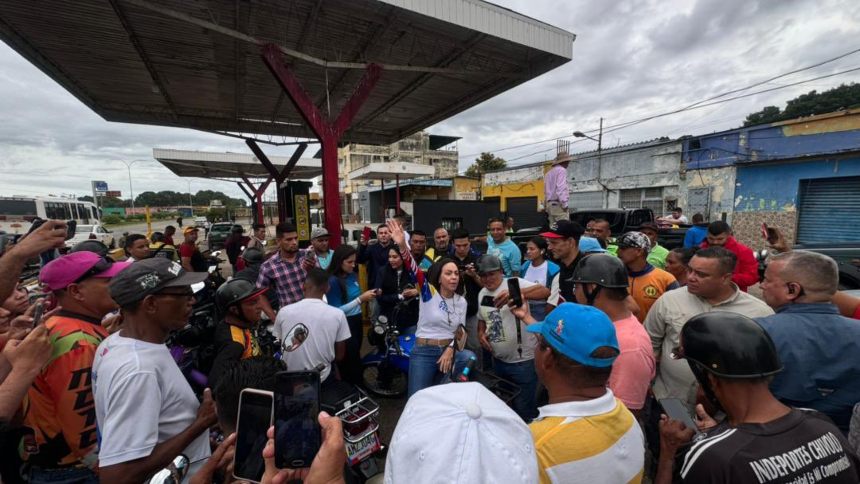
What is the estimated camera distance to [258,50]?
6.70 metres

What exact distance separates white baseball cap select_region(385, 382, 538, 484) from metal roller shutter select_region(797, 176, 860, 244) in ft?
65.5

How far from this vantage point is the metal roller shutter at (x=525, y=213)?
1338cm

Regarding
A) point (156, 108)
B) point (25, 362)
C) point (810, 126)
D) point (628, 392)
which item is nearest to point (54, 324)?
point (25, 362)

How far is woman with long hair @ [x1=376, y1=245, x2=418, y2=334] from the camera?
4.38 m

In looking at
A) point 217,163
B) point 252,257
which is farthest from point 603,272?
point 217,163

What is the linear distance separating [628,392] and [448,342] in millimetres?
1657

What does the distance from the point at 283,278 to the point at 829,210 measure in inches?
808

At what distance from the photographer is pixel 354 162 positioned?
167 ft

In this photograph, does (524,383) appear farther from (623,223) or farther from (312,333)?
(623,223)

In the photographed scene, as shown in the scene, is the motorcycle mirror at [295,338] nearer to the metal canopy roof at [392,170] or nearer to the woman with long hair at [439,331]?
the woman with long hair at [439,331]

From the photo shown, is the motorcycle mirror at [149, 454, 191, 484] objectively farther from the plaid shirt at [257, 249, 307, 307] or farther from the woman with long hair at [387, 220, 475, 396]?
the plaid shirt at [257, 249, 307, 307]

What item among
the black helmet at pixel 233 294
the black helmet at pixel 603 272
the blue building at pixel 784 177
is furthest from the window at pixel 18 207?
the blue building at pixel 784 177

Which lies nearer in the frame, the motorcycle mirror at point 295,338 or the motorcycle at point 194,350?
the motorcycle mirror at point 295,338

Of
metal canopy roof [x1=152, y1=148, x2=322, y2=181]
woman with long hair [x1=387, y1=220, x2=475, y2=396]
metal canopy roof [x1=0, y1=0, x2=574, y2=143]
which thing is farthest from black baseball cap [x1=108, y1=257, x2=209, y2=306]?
metal canopy roof [x1=152, y1=148, x2=322, y2=181]
